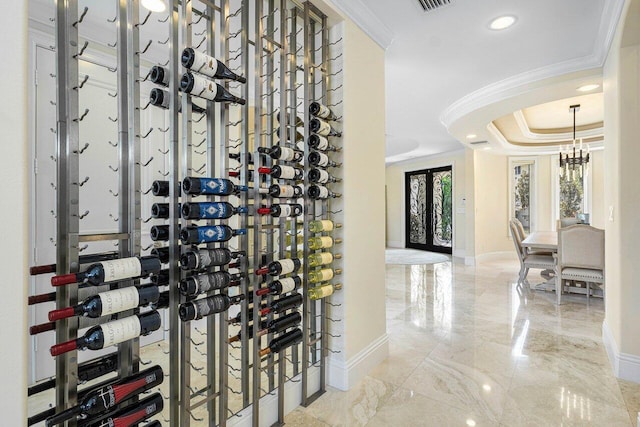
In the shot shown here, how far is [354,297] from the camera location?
232 centimetres

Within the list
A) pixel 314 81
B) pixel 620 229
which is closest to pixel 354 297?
pixel 314 81

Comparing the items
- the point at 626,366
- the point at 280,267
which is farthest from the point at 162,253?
the point at 626,366

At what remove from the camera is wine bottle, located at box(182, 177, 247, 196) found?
1.39 meters

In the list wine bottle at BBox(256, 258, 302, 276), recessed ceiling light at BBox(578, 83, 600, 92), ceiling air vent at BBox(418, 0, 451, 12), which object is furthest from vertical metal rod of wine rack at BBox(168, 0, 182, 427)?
recessed ceiling light at BBox(578, 83, 600, 92)

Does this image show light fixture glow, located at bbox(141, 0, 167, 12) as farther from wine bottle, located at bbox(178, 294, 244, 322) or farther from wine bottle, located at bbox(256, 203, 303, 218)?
wine bottle, located at bbox(178, 294, 244, 322)

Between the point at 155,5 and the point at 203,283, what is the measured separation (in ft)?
5.88

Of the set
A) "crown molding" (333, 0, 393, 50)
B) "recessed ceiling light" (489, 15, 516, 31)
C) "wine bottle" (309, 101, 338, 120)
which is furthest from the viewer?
"recessed ceiling light" (489, 15, 516, 31)

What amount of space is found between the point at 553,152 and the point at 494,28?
5939 mm

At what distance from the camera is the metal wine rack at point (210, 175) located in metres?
1.12

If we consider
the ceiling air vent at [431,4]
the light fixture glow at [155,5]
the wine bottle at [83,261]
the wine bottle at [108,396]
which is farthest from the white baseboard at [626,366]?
the light fixture glow at [155,5]

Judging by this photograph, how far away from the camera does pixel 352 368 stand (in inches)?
89.1

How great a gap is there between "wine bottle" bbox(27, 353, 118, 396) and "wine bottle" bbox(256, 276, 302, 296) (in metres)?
0.67

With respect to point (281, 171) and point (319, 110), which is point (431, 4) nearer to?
point (319, 110)

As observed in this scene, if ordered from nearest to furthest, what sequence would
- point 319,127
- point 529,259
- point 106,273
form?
point 106,273 → point 319,127 → point 529,259
